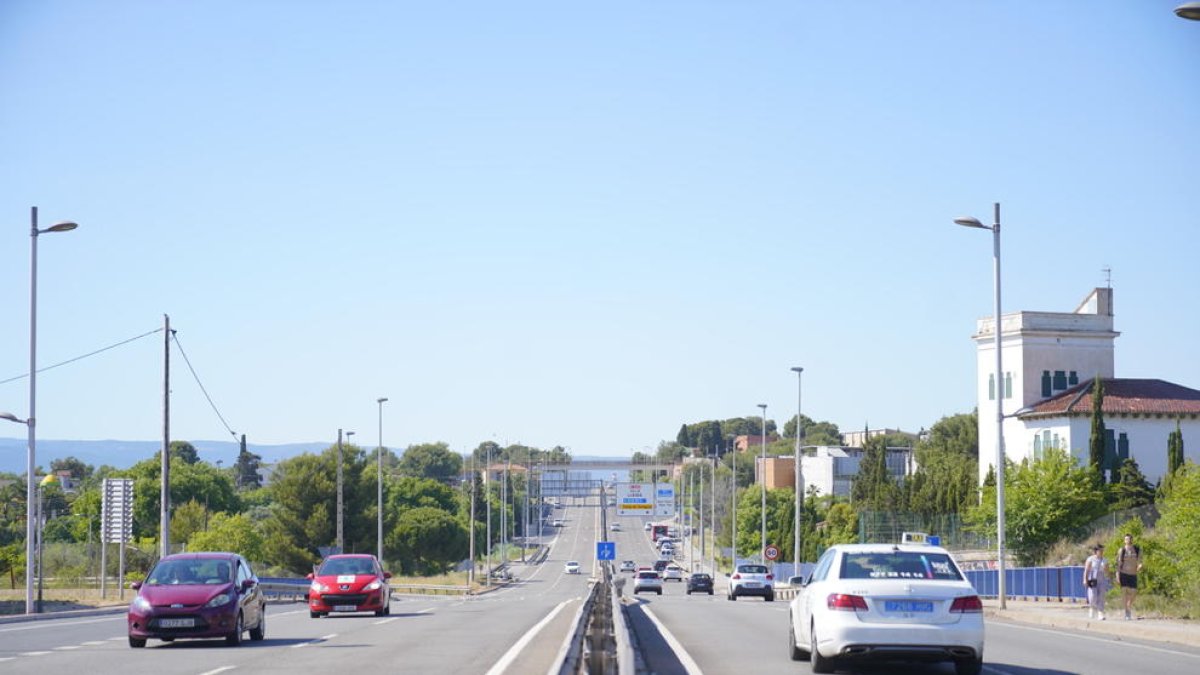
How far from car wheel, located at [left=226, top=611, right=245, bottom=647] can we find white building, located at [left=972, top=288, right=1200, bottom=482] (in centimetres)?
6226

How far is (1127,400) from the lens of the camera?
82.7 metres

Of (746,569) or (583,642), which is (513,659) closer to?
(583,642)

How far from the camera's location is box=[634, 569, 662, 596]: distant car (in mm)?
73438

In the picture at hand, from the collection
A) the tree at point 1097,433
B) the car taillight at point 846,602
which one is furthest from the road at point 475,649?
the tree at point 1097,433

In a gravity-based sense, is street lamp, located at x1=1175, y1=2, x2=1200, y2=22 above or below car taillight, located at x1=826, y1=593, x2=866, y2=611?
above

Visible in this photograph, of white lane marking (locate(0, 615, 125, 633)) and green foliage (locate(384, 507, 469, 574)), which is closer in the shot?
white lane marking (locate(0, 615, 125, 633))

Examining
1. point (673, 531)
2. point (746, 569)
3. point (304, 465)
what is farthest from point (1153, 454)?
point (673, 531)

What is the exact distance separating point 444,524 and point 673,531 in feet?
252

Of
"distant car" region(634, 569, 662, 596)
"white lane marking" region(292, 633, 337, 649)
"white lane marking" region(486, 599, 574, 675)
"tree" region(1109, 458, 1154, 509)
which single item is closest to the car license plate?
"white lane marking" region(486, 599, 574, 675)

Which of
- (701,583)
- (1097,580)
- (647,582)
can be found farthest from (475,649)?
(647,582)

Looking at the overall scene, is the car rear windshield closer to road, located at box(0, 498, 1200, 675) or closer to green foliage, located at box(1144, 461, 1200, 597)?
road, located at box(0, 498, 1200, 675)

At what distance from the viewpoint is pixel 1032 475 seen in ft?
206

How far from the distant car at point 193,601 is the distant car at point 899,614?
1009 centimetres

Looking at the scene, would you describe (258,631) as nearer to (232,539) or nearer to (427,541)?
(232,539)
